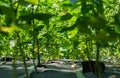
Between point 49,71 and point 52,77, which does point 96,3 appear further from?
point 49,71

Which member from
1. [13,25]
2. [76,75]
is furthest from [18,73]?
[13,25]

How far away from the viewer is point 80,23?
2.58 ft

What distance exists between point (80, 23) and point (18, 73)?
11.3ft

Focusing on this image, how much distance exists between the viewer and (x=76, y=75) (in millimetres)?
3893

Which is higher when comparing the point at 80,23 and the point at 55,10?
the point at 55,10

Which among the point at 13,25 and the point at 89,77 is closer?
the point at 13,25

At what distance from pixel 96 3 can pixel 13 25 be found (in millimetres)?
405

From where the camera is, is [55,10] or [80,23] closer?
[80,23]

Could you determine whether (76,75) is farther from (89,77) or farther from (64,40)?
(64,40)

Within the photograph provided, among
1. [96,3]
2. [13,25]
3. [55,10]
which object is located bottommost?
[13,25]

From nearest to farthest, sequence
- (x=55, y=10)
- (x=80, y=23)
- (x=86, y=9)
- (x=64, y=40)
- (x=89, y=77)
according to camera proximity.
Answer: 1. (x=80, y=23)
2. (x=86, y=9)
3. (x=55, y=10)
4. (x=89, y=77)
5. (x=64, y=40)

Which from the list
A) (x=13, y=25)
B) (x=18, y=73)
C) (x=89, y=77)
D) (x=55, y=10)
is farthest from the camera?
(x=18, y=73)

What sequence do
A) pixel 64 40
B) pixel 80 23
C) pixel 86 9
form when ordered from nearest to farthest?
pixel 80 23 → pixel 86 9 → pixel 64 40

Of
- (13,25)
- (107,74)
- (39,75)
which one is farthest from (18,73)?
(13,25)
